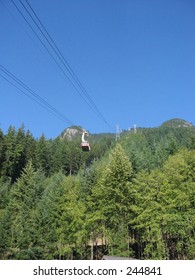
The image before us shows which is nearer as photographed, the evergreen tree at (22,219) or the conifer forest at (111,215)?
the conifer forest at (111,215)

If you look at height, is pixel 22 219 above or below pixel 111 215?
below

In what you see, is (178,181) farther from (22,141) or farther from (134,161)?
(22,141)

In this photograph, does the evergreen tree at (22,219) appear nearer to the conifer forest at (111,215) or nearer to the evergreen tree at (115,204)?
the conifer forest at (111,215)

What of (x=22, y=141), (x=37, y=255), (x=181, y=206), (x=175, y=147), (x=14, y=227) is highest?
(x=22, y=141)

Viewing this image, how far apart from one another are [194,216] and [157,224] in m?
4.17

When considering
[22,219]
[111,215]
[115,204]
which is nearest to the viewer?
[115,204]

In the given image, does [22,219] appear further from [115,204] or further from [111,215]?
[115,204]

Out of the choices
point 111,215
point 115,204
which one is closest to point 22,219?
point 111,215

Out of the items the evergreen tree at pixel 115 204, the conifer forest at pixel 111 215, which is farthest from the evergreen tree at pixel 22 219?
the evergreen tree at pixel 115 204

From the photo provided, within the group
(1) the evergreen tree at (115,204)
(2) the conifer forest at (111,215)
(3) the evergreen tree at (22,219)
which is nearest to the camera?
(2) the conifer forest at (111,215)

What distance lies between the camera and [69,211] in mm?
41500

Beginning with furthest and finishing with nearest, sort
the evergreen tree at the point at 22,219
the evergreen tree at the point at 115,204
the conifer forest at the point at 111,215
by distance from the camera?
the evergreen tree at the point at 22,219, the evergreen tree at the point at 115,204, the conifer forest at the point at 111,215
